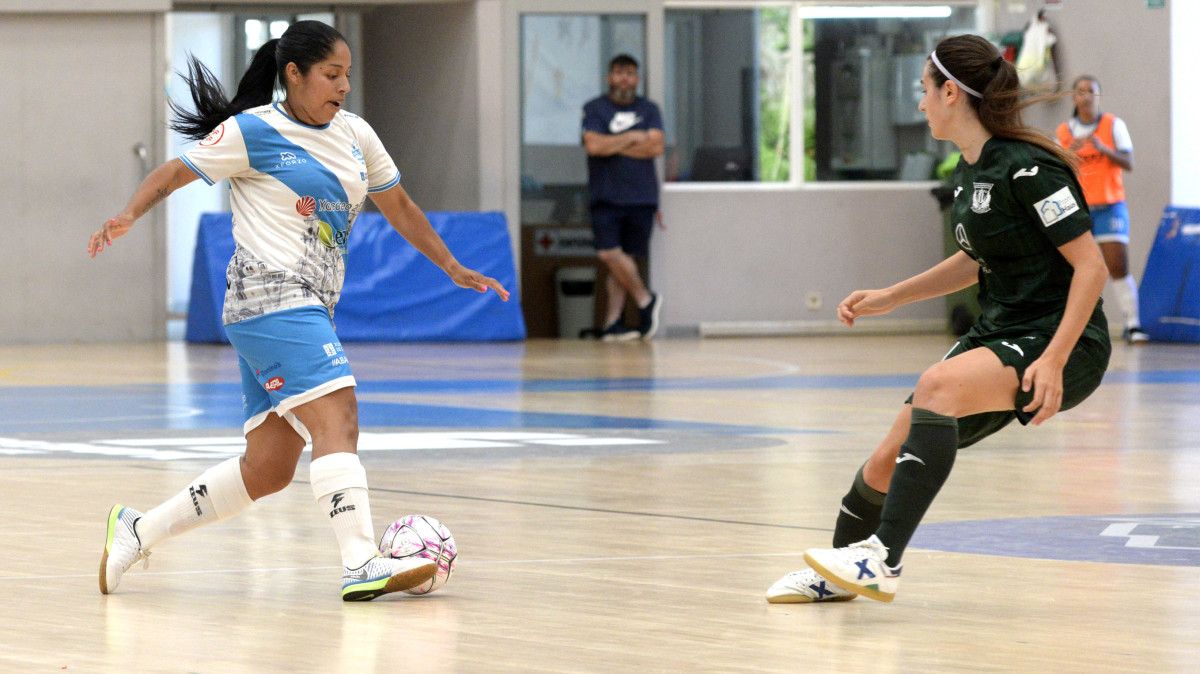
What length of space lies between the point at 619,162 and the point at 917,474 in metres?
15.0

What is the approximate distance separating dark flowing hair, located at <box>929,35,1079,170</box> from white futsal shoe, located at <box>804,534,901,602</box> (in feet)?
3.50

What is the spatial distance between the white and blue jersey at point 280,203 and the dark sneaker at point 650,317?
47.2ft

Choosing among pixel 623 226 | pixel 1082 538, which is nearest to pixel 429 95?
pixel 623 226

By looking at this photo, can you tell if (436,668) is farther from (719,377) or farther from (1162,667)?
(719,377)

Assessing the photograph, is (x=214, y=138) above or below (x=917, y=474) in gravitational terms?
above

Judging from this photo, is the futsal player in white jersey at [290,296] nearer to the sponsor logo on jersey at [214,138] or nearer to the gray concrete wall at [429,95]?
the sponsor logo on jersey at [214,138]

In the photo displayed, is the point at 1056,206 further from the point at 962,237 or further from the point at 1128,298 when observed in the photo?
the point at 1128,298

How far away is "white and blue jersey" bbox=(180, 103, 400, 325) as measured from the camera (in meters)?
5.25

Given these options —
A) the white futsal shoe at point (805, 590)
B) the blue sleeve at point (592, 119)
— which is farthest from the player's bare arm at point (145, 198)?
the blue sleeve at point (592, 119)

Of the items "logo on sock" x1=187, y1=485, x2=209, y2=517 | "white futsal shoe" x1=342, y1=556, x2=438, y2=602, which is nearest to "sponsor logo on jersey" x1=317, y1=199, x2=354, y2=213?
"logo on sock" x1=187, y1=485, x2=209, y2=517

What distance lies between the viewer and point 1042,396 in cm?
467

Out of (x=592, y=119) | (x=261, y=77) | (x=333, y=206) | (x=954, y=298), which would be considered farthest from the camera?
(x=954, y=298)

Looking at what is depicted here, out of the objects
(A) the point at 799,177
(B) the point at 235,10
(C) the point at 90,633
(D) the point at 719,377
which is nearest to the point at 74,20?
(B) the point at 235,10

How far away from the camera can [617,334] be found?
776 inches
